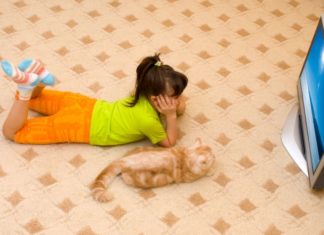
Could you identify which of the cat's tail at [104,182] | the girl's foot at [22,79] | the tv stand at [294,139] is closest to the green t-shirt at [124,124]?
the cat's tail at [104,182]

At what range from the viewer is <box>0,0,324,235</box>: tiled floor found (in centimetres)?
148

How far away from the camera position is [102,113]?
1.64 metres

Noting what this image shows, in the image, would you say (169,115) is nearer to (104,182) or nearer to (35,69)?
(104,182)

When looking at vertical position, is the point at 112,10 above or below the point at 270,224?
above

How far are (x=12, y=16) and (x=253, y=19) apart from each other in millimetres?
1176

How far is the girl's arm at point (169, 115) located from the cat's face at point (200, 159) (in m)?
0.11

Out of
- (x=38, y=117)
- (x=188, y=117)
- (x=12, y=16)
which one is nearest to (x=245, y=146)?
(x=188, y=117)

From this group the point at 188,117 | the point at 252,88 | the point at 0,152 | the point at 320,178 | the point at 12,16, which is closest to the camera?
the point at 320,178

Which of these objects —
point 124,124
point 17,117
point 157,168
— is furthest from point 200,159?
point 17,117

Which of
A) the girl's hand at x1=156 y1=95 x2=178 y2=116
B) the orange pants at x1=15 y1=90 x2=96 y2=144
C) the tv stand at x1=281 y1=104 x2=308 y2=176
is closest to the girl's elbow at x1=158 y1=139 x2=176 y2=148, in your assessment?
the girl's hand at x1=156 y1=95 x2=178 y2=116

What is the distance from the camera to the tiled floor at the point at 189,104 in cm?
148

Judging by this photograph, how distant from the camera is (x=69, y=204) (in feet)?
4.87

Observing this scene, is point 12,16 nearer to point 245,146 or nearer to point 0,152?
point 0,152

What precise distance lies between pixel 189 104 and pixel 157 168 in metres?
0.41
